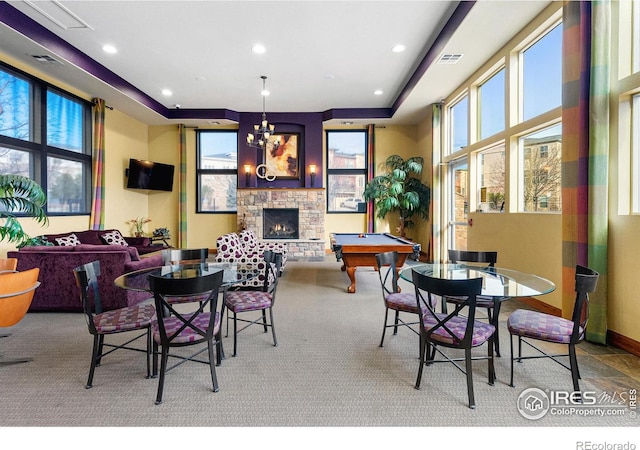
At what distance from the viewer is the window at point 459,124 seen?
6434mm

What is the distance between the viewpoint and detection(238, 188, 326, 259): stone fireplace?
8.55m

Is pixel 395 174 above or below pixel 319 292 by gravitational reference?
above

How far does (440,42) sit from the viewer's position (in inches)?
186

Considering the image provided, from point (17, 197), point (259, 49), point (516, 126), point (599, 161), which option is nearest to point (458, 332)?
point (599, 161)

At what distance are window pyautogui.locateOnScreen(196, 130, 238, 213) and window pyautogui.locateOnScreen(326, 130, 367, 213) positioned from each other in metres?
2.68

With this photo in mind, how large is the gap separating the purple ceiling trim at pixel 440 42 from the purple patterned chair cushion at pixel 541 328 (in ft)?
11.3

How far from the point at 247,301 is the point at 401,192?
5813mm

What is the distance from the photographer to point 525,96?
15.1ft

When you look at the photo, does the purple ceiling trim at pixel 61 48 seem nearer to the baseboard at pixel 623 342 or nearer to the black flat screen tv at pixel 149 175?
the black flat screen tv at pixel 149 175

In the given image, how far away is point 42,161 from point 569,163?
7716mm

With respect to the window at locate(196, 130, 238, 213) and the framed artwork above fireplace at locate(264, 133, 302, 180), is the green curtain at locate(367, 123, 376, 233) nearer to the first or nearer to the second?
the framed artwork above fireplace at locate(264, 133, 302, 180)

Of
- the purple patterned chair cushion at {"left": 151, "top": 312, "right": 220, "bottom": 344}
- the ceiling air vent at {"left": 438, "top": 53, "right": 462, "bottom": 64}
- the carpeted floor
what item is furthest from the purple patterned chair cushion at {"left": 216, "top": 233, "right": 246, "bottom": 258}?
the ceiling air vent at {"left": 438, "top": 53, "right": 462, "bottom": 64}
